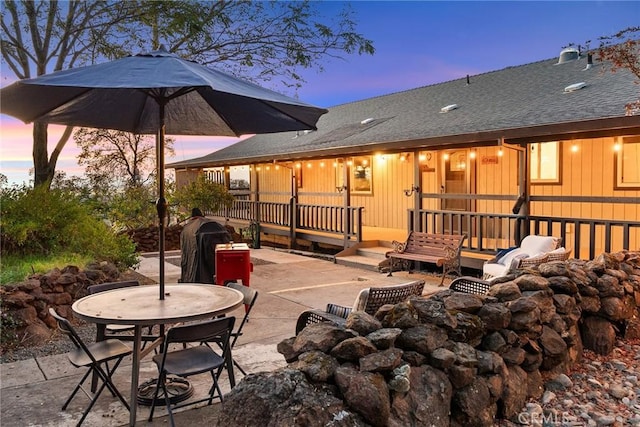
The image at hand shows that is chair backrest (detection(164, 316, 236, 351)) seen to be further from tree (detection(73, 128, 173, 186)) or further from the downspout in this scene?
tree (detection(73, 128, 173, 186))

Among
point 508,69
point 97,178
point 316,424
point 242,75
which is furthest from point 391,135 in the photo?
point 97,178

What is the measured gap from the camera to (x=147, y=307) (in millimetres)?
3533

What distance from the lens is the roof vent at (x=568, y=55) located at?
1112 centimetres

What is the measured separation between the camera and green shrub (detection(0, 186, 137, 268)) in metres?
6.42

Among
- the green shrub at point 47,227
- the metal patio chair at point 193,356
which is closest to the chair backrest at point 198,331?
the metal patio chair at point 193,356

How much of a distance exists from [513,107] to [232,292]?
6989mm

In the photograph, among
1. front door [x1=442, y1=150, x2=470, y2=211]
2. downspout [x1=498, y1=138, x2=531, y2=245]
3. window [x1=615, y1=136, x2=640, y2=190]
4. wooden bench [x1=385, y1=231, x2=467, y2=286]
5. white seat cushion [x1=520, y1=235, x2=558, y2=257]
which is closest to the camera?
white seat cushion [x1=520, y1=235, x2=558, y2=257]

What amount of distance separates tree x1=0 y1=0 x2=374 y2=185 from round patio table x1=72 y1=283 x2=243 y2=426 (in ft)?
21.0

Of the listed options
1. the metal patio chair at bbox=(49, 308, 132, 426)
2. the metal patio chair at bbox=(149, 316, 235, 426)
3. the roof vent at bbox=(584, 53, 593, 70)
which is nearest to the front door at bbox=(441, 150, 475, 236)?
the roof vent at bbox=(584, 53, 593, 70)

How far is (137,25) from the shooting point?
9852 mm

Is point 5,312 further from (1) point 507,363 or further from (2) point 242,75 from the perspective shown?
(2) point 242,75

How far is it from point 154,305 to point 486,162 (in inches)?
347

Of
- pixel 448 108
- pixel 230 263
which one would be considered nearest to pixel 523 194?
pixel 448 108

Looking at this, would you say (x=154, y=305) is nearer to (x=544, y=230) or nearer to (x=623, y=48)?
(x=623, y=48)
